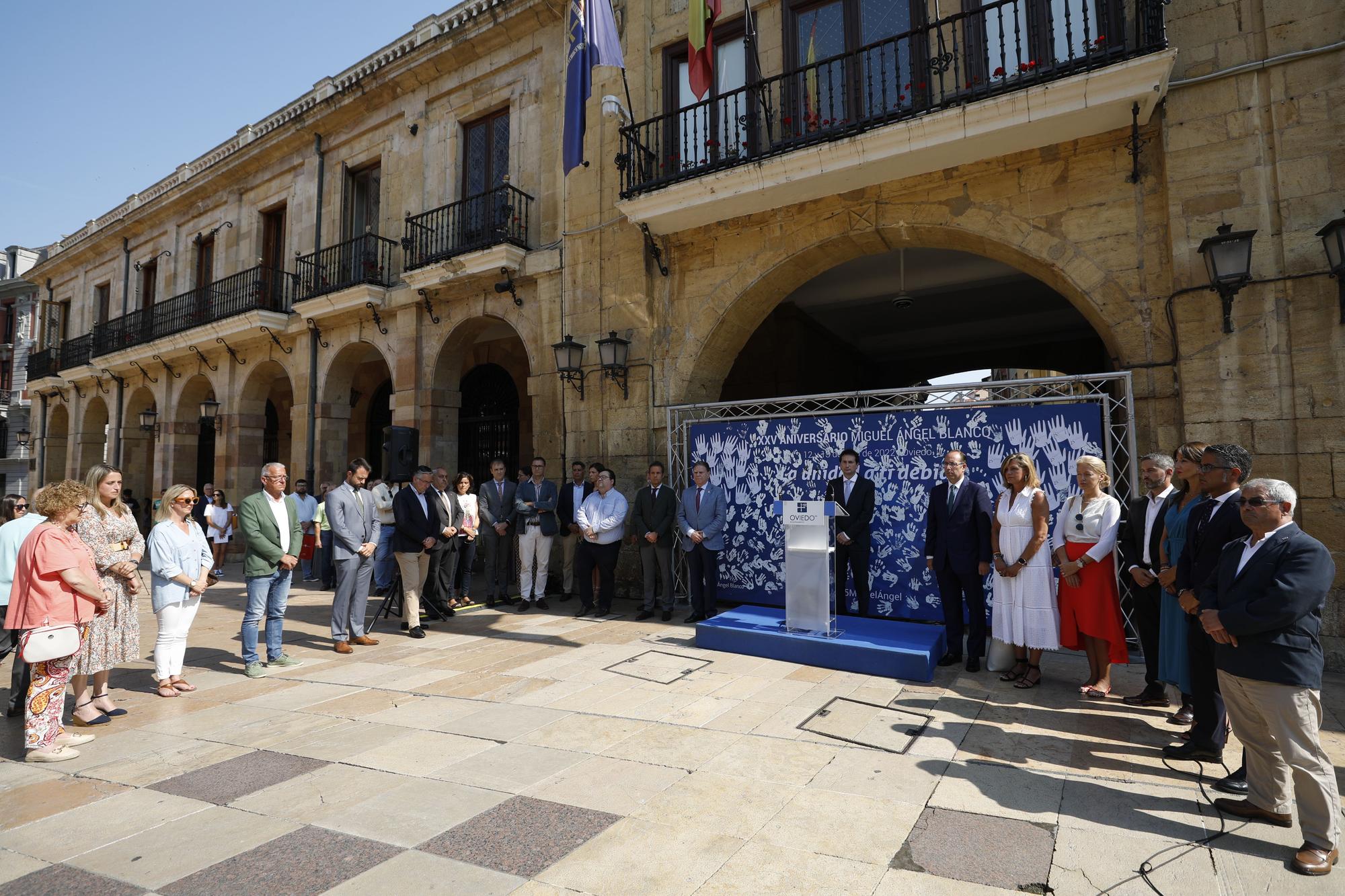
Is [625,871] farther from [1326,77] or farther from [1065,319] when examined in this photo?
[1065,319]

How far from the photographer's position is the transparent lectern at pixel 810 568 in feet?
18.5

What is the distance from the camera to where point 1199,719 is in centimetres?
363

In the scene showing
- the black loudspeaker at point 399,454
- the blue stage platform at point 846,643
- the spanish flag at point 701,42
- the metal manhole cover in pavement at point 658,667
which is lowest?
the metal manhole cover in pavement at point 658,667

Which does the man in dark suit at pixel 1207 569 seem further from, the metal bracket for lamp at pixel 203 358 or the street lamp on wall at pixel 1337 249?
the metal bracket for lamp at pixel 203 358

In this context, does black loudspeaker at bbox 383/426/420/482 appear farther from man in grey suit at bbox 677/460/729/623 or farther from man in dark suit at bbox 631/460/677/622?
man in grey suit at bbox 677/460/729/623

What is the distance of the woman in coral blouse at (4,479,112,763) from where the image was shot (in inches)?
145

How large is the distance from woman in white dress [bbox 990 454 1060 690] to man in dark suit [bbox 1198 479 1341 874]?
1.82 meters

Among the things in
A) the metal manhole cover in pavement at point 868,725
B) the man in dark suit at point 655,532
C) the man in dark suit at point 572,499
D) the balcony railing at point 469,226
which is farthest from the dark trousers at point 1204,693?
the balcony railing at point 469,226

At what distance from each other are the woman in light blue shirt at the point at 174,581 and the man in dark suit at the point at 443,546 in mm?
2406

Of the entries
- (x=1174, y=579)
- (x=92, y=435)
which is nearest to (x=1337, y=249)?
(x=1174, y=579)

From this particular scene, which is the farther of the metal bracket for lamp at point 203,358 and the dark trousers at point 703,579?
the metal bracket for lamp at point 203,358

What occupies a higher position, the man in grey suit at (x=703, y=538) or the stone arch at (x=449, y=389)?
the stone arch at (x=449, y=389)

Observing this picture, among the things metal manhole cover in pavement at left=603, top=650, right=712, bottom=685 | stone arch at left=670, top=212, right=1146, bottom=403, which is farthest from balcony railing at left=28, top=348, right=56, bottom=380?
metal manhole cover in pavement at left=603, top=650, right=712, bottom=685

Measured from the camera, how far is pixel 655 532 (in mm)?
7508
